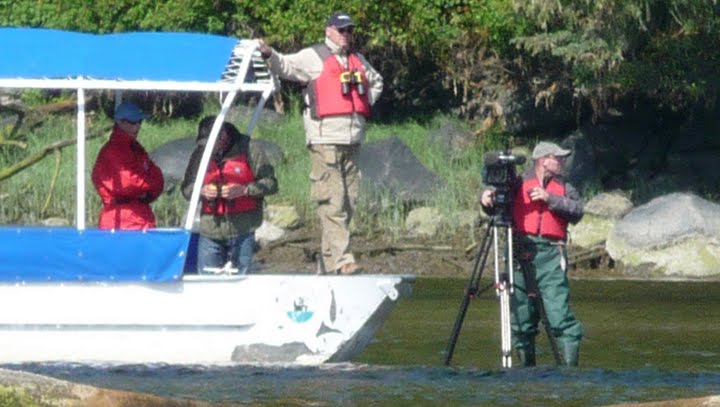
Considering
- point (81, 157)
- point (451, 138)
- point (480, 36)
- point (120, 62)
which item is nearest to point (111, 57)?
point (120, 62)

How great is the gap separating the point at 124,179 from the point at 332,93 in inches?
67.9

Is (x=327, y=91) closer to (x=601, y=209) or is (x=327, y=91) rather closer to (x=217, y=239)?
(x=217, y=239)

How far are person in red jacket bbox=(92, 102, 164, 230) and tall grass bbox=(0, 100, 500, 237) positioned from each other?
4.57 meters

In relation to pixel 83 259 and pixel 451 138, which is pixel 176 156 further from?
pixel 83 259

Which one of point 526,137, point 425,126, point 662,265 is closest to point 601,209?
point 662,265

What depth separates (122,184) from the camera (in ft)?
44.7

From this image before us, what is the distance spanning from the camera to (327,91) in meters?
14.3

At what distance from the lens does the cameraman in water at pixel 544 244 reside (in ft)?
45.5

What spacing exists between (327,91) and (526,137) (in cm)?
1440

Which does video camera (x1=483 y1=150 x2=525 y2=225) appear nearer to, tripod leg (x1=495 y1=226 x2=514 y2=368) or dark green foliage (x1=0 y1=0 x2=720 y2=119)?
tripod leg (x1=495 y1=226 x2=514 y2=368)

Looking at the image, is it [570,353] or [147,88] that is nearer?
[147,88]

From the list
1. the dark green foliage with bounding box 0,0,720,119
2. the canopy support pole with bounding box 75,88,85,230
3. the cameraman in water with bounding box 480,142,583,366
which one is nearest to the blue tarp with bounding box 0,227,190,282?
the canopy support pole with bounding box 75,88,85,230

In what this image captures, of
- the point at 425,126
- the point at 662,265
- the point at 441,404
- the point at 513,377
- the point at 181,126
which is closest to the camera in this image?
the point at 441,404

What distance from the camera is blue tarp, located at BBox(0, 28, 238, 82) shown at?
1338cm
